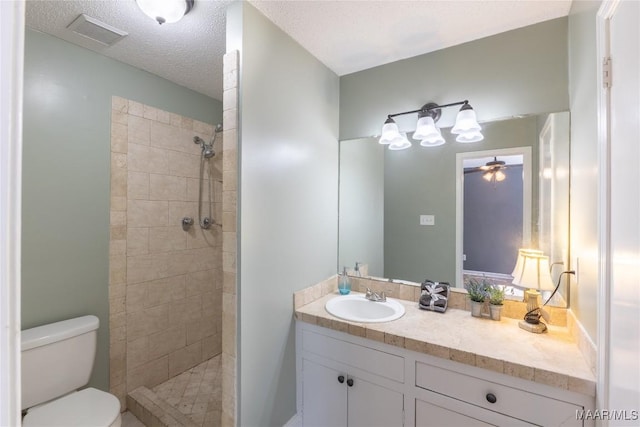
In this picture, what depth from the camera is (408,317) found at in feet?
5.45

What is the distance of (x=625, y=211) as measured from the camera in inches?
32.9

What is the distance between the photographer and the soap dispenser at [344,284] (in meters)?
2.08

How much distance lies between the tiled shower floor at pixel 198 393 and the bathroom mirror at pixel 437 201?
1346mm

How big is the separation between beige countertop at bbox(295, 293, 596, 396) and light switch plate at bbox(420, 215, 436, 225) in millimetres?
569

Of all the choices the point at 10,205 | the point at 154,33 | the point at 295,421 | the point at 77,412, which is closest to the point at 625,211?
the point at 10,205

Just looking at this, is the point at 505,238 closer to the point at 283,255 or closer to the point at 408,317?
the point at 408,317

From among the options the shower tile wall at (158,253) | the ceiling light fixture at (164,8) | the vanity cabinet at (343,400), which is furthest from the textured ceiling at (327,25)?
the vanity cabinet at (343,400)

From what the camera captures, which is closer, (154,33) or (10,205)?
(10,205)

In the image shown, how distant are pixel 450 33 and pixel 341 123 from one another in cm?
88

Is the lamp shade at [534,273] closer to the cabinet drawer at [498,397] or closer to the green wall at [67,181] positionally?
the cabinet drawer at [498,397]

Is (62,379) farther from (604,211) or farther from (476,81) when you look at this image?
(476,81)

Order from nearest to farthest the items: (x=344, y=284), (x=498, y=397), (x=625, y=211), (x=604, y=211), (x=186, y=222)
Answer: (x=625, y=211) < (x=604, y=211) < (x=498, y=397) < (x=344, y=284) < (x=186, y=222)

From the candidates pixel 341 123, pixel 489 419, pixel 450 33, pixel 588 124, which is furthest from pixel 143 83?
pixel 489 419

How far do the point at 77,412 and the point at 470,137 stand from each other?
2648 mm
